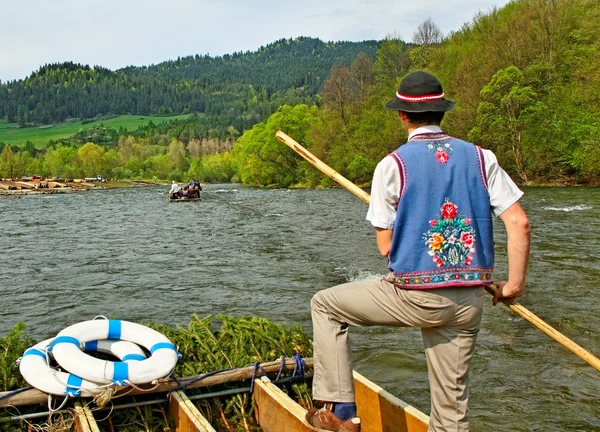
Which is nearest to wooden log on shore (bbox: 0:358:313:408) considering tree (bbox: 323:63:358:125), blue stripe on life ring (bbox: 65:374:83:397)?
blue stripe on life ring (bbox: 65:374:83:397)

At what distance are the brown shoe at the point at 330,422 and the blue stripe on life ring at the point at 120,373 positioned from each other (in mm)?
1741

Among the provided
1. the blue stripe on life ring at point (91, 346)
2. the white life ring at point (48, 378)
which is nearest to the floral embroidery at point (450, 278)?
the white life ring at point (48, 378)

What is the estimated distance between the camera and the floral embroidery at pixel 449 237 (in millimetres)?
3641

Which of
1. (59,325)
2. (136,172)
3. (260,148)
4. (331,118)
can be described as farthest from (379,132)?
(136,172)

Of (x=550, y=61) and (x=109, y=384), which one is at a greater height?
(x=550, y=61)

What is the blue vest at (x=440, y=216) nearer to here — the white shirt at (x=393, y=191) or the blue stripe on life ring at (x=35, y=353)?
the white shirt at (x=393, y=191)

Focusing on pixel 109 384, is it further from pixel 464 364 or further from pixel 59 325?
pixel 59 325

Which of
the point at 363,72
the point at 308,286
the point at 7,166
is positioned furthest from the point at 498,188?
the point at 7,166

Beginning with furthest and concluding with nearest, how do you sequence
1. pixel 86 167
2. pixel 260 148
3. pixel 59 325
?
pixel 86 167 < pixel 260 148 < pixel 59 325

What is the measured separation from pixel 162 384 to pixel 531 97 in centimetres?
4962

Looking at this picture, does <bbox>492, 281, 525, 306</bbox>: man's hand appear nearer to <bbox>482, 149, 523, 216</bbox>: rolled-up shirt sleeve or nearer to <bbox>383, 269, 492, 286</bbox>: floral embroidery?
A: <bbox>383, 269, 492, 286</bbox>: floral embroidery

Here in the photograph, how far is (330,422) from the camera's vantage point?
4109 mm

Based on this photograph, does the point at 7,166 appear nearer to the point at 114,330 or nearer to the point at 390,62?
the point at 390,62

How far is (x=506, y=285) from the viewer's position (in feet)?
12.8
